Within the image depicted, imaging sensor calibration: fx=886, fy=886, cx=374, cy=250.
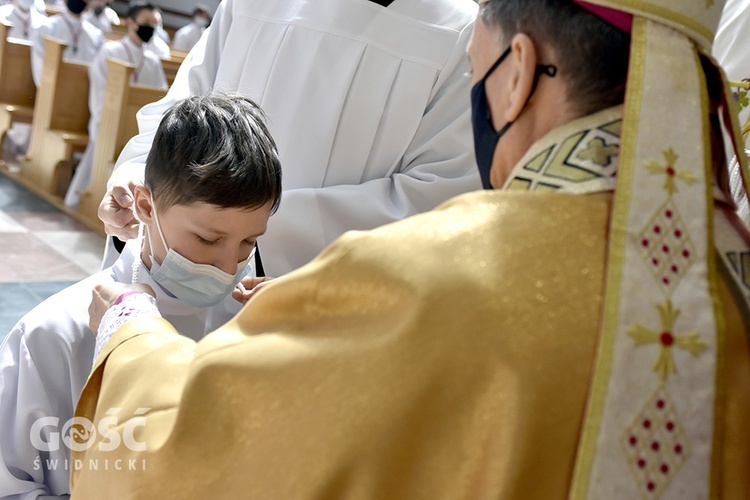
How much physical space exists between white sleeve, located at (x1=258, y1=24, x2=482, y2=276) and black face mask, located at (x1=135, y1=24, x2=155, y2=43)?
7.39 metres

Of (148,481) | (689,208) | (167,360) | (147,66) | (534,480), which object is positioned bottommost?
(147,66)

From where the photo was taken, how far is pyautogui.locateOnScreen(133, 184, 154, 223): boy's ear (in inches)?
85.4

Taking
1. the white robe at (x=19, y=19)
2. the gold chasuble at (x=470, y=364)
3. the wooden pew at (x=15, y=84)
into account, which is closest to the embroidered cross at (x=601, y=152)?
the gold chasuble at (x=470, y=364)

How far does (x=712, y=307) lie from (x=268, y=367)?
22.5 inches

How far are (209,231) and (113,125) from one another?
519cm

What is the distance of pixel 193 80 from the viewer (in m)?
2.78

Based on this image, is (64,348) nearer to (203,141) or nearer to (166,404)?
(203,141)

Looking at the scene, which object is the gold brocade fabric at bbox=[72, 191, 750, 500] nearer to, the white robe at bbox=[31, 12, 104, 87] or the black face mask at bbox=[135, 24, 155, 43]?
→ the black face mask at bbox=[135, 24, 155, 43]

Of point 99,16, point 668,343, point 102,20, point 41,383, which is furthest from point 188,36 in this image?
point 668,343

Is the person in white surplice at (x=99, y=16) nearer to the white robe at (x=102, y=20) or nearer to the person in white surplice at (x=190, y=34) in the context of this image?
the white robe at (x=102, y=20)

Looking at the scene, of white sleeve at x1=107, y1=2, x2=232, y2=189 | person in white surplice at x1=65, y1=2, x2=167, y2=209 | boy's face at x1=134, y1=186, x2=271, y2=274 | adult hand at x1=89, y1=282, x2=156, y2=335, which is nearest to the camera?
adult hand at x1=89, y1=282, x2=156, y2=335

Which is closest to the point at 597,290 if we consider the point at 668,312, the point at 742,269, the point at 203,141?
the point at 668,312

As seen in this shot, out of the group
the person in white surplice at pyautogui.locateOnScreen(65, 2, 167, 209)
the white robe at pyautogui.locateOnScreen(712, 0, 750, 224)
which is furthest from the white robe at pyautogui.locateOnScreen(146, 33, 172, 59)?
the white robe at pyautogui.locateOnScreen(712, 0, 750, 224)

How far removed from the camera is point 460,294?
109 cm
